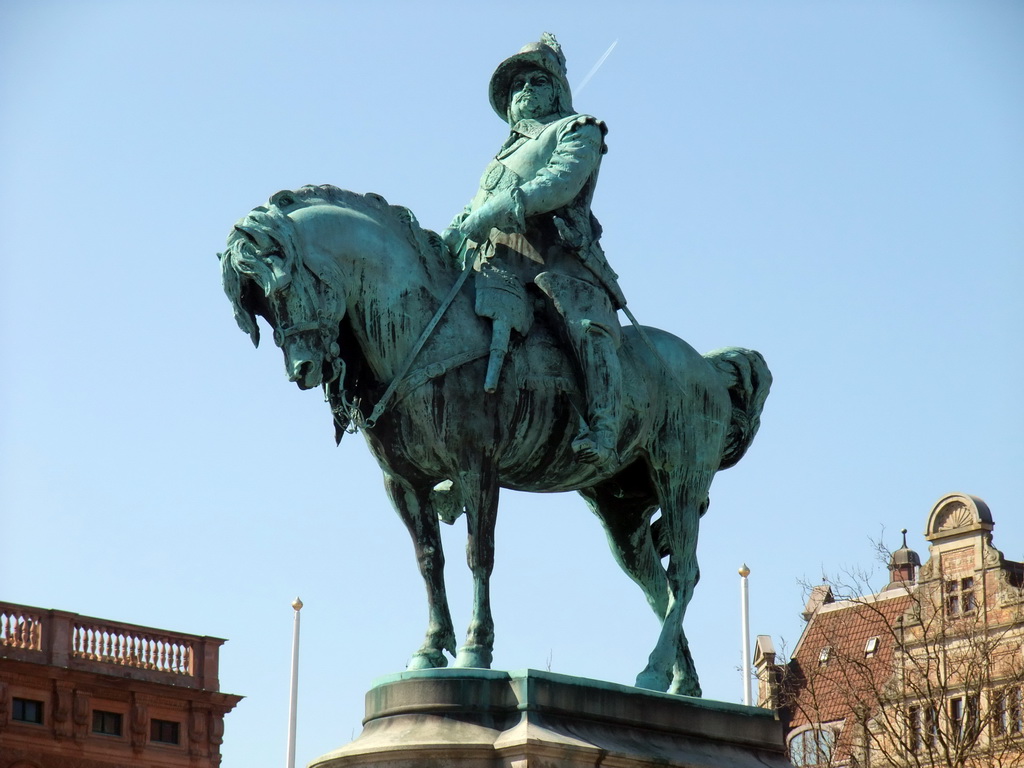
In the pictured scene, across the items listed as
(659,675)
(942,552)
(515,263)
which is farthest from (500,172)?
(942,552)

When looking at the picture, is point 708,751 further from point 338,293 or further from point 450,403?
point 338,293

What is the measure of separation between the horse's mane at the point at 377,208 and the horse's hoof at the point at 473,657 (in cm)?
257

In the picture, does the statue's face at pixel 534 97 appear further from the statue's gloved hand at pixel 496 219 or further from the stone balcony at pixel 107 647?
the stone balcony at pixel 107 647

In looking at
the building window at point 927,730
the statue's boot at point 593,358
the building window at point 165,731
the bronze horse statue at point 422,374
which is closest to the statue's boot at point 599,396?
the statue's boot at point 593,358

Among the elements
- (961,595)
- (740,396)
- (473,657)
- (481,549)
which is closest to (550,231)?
(740,396)

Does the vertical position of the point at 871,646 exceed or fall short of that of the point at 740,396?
it exceeds it

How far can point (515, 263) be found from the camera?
45.0 ft

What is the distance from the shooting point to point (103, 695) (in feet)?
142

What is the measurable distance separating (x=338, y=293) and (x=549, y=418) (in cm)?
167

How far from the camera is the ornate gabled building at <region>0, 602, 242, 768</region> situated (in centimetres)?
4209

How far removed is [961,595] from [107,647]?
63.2 feet

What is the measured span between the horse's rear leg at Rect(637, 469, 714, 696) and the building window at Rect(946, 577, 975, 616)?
30827 millimetres

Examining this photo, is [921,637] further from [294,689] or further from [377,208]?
[377,208]

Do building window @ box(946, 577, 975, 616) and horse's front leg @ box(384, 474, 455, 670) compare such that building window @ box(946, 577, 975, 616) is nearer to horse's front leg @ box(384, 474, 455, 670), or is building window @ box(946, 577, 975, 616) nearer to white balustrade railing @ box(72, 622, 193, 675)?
white balustrade railing @ box(72, 622, 193, 675)
